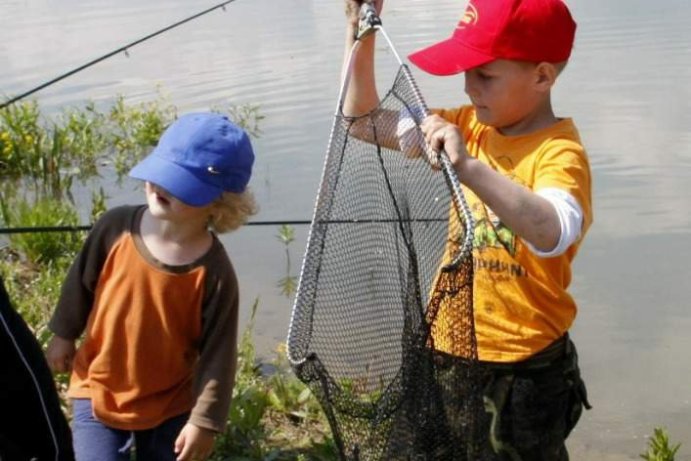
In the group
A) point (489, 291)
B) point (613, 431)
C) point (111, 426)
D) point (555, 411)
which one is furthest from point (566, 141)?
point (613, 431)

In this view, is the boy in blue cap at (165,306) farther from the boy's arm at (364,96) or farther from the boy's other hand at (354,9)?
the boy's other hand at (354,9)

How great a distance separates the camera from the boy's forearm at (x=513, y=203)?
2428 millimetres

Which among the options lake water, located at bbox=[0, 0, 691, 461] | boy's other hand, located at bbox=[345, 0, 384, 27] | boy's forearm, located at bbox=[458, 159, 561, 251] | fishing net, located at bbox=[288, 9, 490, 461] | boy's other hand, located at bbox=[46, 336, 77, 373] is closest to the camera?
boy's forearm, located at bbox=[458, 159, 561, 251]

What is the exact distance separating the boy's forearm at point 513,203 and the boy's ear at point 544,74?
0.37m

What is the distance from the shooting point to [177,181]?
3043 millimetres

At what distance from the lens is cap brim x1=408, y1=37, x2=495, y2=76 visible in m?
2.70

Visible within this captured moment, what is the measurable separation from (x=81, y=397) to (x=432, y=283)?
99cm

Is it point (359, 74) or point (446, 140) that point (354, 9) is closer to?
point (359, 74)

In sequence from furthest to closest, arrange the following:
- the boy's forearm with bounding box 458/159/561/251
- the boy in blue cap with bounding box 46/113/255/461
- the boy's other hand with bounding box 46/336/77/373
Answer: the boy's other hand with bounding box 46/336/77/373 → the boy in blue cap with bounding box 46/113/255/461 → the boy's forearm with bounding box 458/159/561/251

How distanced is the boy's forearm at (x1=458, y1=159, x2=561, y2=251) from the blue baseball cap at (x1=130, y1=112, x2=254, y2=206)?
2.73 ft

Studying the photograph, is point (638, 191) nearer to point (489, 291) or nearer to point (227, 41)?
point (489, 291)

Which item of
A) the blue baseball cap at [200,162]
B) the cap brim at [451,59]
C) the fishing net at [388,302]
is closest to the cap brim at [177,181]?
the blue baseball cap at [200,162]

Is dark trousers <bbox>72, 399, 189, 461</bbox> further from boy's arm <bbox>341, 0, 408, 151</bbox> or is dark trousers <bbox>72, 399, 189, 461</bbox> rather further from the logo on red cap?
the logo on red cap

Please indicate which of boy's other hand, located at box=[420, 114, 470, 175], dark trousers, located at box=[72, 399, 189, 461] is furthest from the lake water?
boy's other hand, located at box=[420, 114, 470, 175]
